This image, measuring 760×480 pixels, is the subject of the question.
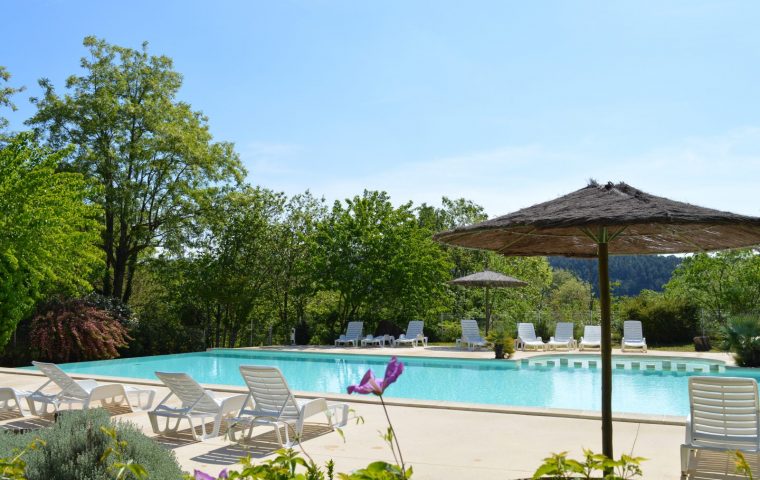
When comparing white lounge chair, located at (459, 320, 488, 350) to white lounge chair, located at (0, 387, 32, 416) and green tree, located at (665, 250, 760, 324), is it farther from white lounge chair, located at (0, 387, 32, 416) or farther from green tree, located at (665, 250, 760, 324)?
white lounge chair, located at (0, 387, 32, 416)

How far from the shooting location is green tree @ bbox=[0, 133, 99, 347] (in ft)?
44.0

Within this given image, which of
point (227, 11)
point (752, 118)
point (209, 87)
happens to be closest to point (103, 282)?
point (209, 87)

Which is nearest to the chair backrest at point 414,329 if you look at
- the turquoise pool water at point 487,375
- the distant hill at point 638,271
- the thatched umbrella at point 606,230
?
the turquoise pool water at point 487,375

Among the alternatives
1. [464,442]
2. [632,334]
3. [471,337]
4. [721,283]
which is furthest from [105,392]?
[721,283]

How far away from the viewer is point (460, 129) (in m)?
16.5

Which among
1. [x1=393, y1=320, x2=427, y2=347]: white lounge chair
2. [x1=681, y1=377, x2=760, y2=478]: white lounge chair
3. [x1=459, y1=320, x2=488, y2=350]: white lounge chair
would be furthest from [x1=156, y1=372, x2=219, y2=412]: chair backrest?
[x1=393, y1=320, x2=427, y2=347]: white lounge chair

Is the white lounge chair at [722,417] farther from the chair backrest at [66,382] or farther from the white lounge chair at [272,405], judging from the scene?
the chair backrest at [66,382]

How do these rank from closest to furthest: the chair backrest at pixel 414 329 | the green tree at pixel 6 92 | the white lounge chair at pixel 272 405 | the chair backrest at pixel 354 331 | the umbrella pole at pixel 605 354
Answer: the umbrella pole at pixel 605 354
the white lounge chair at pixel 272 405
the chair backrest at pixel 414 329
the chair backrest at pixel 354 331
the green tree at pixel 6 92

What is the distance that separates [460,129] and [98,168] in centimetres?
1195

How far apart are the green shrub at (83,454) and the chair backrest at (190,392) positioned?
3457mm

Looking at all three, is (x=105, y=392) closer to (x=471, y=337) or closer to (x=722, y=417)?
(x=722, y=417)

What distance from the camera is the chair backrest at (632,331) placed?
18.6 metres

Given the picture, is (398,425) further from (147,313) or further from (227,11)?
(147,313)

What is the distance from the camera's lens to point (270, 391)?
6.86 m
